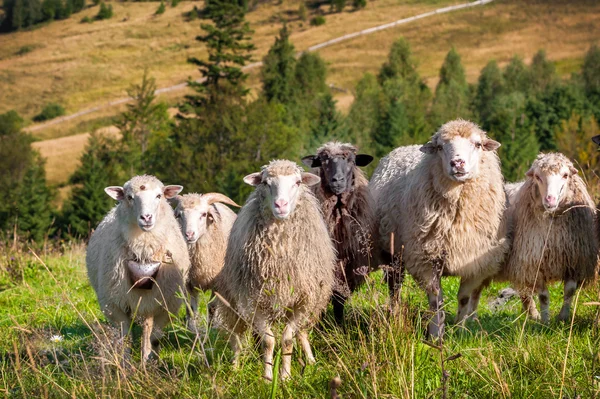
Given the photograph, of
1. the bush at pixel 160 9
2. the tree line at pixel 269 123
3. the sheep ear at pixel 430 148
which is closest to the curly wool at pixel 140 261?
the sheep ear at pixel 430 148

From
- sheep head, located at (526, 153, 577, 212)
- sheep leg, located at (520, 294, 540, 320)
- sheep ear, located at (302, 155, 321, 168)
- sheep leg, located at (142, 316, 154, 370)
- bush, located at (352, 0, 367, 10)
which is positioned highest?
sheep ear, located at (302, 155, 321, 168)

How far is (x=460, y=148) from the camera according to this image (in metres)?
6.81

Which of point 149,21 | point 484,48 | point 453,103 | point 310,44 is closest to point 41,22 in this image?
point 149,21

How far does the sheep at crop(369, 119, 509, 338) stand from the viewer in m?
6.94

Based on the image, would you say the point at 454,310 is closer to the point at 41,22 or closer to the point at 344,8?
the point at 344,8

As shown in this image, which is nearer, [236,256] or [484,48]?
[236,256]

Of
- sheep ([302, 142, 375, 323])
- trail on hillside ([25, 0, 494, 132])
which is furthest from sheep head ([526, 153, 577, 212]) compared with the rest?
trail on hillside ([25, 0, 494, 132])

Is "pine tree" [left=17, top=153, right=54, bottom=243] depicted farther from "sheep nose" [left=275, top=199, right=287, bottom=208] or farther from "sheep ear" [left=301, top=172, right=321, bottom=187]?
"sheep nose" [left=275, top=199, right=287, bottom=208]

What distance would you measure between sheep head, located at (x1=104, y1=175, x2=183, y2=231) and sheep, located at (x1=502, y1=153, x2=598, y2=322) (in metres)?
3.48

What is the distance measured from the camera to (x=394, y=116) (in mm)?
68750

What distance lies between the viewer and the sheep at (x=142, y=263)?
6652 millimetres

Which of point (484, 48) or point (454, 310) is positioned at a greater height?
point (454, 310)

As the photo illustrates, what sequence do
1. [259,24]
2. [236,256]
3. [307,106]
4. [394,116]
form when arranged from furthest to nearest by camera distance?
1. [259,24]
2. [307,106]
3. [394,116]
4. [236,256]

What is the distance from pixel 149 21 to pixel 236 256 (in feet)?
446
